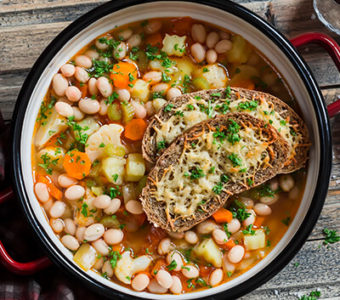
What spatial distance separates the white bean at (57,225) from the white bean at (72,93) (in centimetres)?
73

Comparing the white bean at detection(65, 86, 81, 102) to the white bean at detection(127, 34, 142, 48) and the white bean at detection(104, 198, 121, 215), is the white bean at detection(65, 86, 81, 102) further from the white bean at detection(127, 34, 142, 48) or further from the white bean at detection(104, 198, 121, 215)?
the white bean at detection(104, 198, 121, 215)

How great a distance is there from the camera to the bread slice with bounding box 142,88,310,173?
8.56 feet

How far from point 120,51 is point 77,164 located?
0.72 meters

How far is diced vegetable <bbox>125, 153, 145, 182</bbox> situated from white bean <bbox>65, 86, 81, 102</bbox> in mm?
472

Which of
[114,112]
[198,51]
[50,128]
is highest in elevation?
[198,51]

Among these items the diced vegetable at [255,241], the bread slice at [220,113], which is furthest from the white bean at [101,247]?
the diced vegetable at [255,241]

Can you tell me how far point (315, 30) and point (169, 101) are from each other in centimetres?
118

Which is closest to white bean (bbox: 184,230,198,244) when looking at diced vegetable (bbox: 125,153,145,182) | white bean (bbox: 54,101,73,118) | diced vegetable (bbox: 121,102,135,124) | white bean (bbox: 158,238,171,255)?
white bean (bbox: 158,238,171,255)

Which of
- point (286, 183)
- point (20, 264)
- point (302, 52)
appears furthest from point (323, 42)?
point (20, 264)

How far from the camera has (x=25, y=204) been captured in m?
2.65

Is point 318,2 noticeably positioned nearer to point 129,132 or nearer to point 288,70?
point 288,70

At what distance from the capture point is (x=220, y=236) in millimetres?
2738

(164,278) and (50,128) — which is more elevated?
(50,128)

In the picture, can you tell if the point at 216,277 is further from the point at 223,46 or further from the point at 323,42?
the point at 323,42
